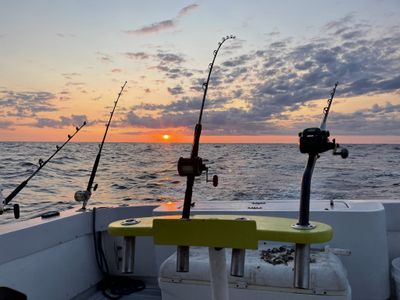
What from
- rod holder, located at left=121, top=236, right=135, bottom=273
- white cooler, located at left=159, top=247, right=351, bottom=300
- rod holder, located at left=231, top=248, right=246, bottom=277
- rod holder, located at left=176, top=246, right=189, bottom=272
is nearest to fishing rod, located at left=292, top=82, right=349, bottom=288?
rod holder, located at left=231, top=248, right=246, bottom=277

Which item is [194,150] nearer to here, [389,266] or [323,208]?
[323,208]

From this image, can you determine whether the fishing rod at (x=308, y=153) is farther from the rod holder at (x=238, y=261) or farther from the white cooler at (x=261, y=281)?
the white cooler at (x=261, y=281)

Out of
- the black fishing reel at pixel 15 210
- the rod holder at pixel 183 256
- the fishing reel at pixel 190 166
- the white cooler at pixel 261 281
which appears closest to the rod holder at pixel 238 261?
the rod holder at pixel 183 256

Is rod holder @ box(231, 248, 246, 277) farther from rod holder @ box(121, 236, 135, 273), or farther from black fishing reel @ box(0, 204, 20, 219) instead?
black fishing reel @ box(0, 204, 20, 219)

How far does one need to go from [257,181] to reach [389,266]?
9.79m

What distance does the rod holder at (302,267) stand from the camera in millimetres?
1268

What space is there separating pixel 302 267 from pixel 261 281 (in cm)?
110

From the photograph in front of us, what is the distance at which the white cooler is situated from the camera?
7.18ft

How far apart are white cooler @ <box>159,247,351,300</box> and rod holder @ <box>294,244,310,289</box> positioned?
1.01 metres

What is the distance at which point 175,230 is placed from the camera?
132cm

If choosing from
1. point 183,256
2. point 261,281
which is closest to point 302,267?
point 183,256

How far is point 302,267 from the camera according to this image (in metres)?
1.28

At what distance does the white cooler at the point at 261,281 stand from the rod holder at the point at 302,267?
3.31ft

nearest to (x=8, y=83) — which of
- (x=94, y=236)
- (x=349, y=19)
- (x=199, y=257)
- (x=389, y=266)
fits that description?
(x=94, y=236)
